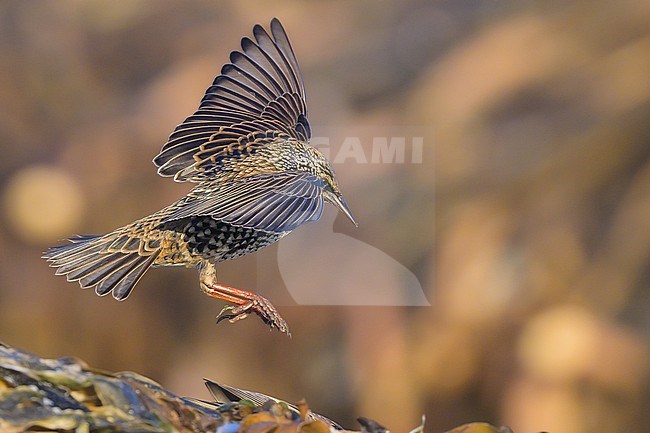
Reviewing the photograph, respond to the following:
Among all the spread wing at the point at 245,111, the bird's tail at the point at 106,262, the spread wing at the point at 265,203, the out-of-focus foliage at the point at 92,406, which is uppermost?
the spread wing at the point at 245,111

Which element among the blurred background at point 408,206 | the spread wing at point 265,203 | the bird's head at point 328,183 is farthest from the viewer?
the blurred background at point 408,206

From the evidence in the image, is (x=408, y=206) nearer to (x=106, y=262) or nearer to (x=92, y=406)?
(x=106, y=262)

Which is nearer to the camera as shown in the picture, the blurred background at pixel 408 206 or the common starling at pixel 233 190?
the common starling at pixel 233 190

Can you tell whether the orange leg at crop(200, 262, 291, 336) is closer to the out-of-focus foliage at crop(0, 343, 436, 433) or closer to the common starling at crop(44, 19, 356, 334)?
the common starling at crop(44, 19, 356, 334)

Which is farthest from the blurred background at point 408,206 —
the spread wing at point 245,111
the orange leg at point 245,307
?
the orange leg at point 245,307

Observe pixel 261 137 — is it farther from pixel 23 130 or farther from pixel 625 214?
pixel 625 214

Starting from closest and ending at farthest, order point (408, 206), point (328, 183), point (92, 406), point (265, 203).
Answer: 1. point (92, 406)
2. point (265, 203)
3. point (328, 183)
4. point (408, 206)

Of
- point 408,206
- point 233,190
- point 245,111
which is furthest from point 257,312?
point 408,206

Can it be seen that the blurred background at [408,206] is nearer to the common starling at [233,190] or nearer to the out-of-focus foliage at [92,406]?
the common starling at [233,190]

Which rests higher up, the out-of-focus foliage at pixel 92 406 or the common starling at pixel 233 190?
the common starling at pixel 233 190

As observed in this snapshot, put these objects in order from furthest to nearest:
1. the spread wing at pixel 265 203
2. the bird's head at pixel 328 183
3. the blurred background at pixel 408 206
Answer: the blurred background at pixel 408 206 < the bird's head at pixel 328 183 < the spread wing at pixel 265 203
